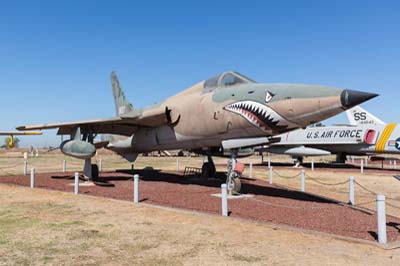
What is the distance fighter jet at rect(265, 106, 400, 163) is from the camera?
26.9 meters

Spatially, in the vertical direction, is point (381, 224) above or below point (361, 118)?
below

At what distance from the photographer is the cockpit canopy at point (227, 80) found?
1109 cm

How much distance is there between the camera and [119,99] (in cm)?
2061

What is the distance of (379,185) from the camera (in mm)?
17500

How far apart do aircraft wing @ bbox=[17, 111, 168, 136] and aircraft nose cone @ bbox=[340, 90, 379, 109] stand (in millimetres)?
6873

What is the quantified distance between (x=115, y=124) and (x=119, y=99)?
5.49m

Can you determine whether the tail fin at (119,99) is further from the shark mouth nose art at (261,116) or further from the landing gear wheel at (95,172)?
the shark mouth nose art at (261,116)

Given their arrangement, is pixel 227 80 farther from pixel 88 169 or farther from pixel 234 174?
pixel 88 169

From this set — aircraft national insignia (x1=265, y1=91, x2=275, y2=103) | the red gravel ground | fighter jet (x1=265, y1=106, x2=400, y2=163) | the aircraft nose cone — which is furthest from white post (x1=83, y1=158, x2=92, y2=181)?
fighter jet (x1=265, y1=106, x2=400, y2=163)

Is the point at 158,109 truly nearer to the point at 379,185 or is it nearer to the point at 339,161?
the point at 379,185

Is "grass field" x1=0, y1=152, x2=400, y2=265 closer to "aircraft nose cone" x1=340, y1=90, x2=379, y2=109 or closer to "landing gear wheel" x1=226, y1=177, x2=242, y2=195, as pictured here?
"landing gear wheel" x1=226, y1=177, x2=242, y2=195

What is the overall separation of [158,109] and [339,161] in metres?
25.5

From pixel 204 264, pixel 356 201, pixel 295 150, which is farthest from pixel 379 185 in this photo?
pixel 204 264

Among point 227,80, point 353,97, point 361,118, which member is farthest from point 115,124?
point 361,118
